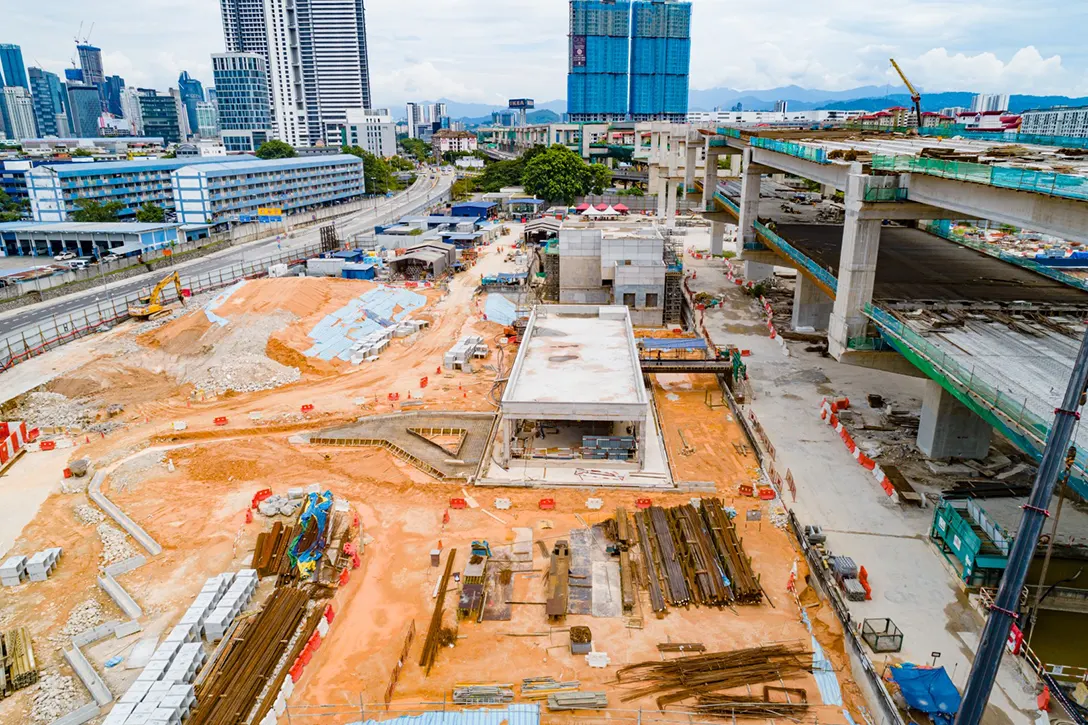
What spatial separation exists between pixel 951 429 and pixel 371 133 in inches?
7386

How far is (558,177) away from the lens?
11000 cm

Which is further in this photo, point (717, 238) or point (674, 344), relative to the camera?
point (717, 238)

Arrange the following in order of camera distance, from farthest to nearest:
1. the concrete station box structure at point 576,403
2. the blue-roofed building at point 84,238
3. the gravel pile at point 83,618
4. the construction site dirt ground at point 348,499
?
1. the blue-roofed building at point 84,238
2. the concrete station box structure at point 576,403
3. the gravel pile at point 83,618
4. the construction site dirt ground at point 348,499

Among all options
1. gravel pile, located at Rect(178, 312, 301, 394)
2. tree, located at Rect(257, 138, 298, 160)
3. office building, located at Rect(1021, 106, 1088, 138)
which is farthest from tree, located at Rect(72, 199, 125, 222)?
office building, located at Rect(1021, 106, 1088, 138)

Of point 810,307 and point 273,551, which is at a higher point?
point 810,307

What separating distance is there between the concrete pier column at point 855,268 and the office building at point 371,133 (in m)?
174

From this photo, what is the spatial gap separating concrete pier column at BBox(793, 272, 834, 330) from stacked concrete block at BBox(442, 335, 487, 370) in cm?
2243

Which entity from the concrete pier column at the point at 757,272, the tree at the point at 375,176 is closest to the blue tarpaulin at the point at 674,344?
the concrete pier column at the point at 757,272

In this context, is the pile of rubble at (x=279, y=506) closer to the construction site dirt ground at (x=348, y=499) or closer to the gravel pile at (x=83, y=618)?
the construction site dirt ground at (x=348, y=499)

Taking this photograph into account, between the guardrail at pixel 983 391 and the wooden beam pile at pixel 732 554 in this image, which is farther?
the wooden beam pile at pixel 732 554

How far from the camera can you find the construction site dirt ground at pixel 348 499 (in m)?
19.8

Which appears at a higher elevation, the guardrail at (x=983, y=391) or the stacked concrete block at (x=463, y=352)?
the guardrail at (x=983, y=391)

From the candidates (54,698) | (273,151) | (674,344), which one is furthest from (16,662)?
(273,151)

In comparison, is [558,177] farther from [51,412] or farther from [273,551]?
[273,551]
